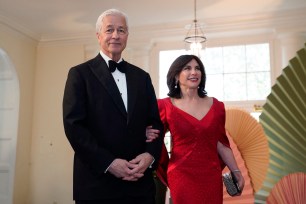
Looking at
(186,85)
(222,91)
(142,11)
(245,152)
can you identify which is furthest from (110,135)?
(222,91)

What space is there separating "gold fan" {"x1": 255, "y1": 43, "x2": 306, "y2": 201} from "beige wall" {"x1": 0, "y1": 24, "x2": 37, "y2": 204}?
4.80 meters

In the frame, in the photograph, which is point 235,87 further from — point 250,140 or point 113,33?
point 113,33

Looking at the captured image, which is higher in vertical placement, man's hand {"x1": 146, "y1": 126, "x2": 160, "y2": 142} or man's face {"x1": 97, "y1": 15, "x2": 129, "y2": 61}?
man's face {"x1": 97, "y1": 15, "x2": 129, "y2": 61}

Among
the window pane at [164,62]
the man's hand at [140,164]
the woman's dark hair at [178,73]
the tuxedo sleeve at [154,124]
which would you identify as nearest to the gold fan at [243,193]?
the woman's dark hair at [178,73]

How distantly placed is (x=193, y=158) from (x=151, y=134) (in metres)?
0.54

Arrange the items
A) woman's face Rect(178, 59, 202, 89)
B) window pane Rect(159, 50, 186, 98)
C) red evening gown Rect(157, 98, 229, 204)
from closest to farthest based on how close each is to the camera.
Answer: red evening gown Rect(157, 98, 229, 204)
woman's face Rect(178, 59, 202, 89)
window pane Rect(159, 50, 186, 98)

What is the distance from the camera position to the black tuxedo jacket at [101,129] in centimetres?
103

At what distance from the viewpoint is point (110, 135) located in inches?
42.8

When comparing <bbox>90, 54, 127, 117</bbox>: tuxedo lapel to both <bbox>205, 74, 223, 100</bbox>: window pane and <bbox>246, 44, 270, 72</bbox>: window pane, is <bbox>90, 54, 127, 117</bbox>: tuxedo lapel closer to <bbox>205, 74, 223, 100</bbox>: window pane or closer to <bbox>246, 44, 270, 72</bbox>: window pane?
<bbox>205, 74, 223, 100</bbox>: window pane

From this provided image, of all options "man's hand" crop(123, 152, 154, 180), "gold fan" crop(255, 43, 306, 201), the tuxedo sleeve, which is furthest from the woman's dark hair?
"gold fan" crop(255, 43, 306, 201)

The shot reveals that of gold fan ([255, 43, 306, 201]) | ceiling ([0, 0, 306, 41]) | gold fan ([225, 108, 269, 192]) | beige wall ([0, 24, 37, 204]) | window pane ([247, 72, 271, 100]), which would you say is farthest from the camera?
beige wall ([0, 24, 37, 204])

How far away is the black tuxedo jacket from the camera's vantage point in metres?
1.03

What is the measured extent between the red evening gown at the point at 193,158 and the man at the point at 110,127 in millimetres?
479

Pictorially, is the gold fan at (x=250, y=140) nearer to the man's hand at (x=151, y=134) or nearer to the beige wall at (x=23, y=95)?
the man's hand at (x=151, y=134)
